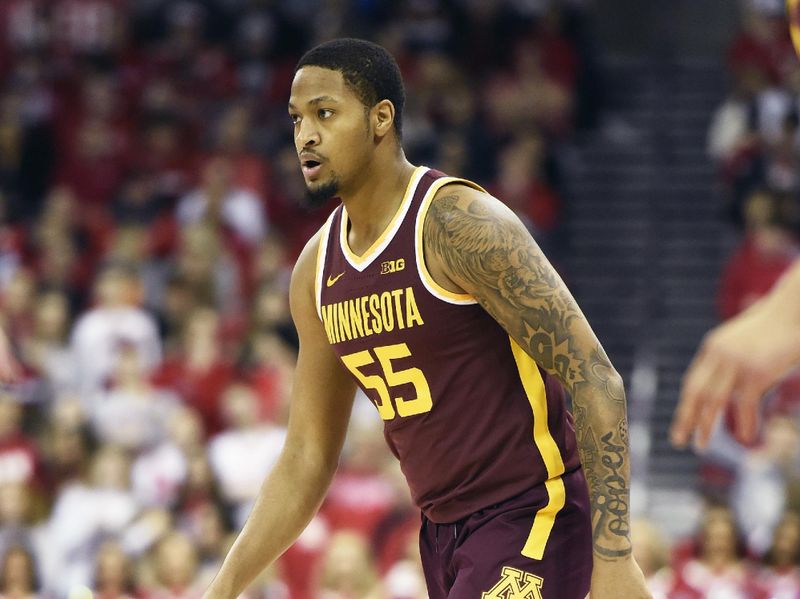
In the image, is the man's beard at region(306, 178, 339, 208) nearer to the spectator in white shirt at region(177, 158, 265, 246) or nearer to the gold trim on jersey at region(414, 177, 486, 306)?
the gold trim on jersey at region(414, 177, 486, 306)

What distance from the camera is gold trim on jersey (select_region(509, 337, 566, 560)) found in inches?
153

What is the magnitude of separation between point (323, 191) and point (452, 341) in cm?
52

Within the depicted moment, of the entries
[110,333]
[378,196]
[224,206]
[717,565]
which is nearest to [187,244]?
[224,206]

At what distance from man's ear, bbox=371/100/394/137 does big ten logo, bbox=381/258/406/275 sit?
0.35 meters

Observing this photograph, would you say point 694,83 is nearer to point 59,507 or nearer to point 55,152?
point 55,152

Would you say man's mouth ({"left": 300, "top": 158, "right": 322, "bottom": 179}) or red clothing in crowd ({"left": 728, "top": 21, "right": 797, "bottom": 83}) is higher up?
man's mouth ({"left": 300, "top": 158, "right": 322, "bottom": 179})

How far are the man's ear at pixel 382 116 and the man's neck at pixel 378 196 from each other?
9 cm

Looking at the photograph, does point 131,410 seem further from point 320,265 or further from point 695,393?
point 695,393

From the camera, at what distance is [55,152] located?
12.0 m

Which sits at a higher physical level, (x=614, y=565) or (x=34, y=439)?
(x=614, y=565)

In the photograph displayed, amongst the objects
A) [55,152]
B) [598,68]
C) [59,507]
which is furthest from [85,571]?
[598,68]

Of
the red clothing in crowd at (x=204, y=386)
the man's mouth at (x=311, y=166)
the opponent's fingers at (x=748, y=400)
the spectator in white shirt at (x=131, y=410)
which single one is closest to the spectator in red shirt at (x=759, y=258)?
the red clothing in crowd at (x=204, y=386)

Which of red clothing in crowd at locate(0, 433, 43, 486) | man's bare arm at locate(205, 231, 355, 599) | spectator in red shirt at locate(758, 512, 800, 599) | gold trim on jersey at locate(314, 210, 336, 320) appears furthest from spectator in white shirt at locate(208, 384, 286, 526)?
gold trim on jersey at locate(314, 210, 336, 320)

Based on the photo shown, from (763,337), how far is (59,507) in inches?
283
